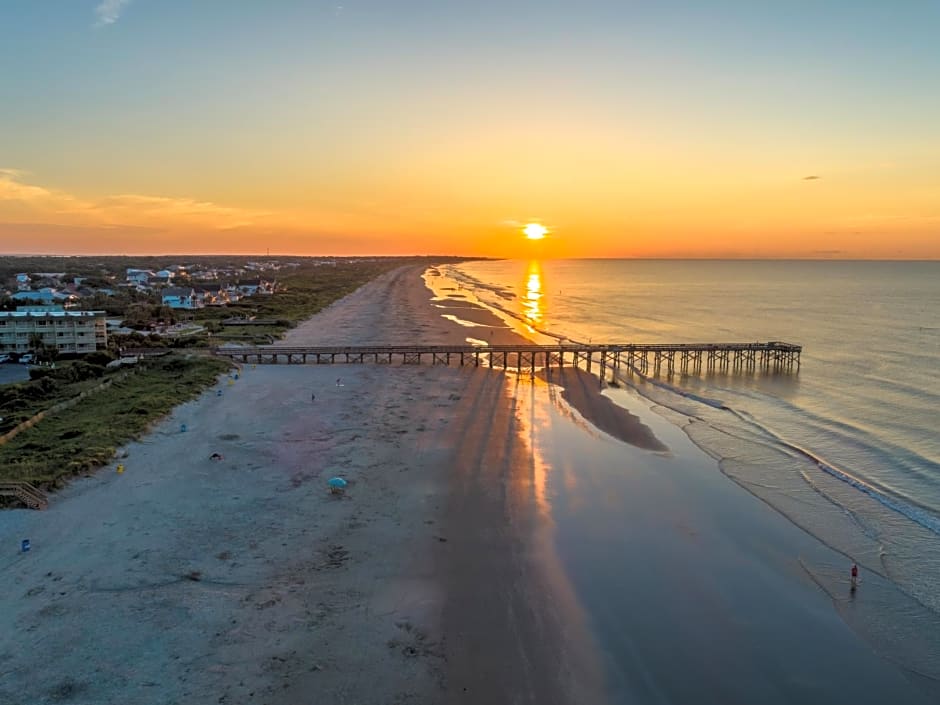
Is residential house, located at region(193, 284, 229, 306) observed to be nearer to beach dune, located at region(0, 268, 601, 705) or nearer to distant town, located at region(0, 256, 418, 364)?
distant town, located at region(0, 256, 418, 364)

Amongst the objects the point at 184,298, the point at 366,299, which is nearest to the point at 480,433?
the point at 184,298

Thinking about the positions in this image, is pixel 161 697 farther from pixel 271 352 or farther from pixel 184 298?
pixel 184 298

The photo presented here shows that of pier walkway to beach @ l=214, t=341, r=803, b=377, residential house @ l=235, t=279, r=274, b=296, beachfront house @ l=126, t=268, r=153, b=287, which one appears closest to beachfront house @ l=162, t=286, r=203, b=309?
residential house @ l=235, t=279, r=274, b=296

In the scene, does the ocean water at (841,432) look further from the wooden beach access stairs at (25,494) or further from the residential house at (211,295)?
the residential house at (211,295)

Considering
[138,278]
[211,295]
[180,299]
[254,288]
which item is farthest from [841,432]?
[138,278]

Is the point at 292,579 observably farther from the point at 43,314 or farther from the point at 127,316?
the point at 127,316

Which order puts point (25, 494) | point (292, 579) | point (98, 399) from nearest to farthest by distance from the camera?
point (292, 579) → point (25, 494) → point (98, 399)
